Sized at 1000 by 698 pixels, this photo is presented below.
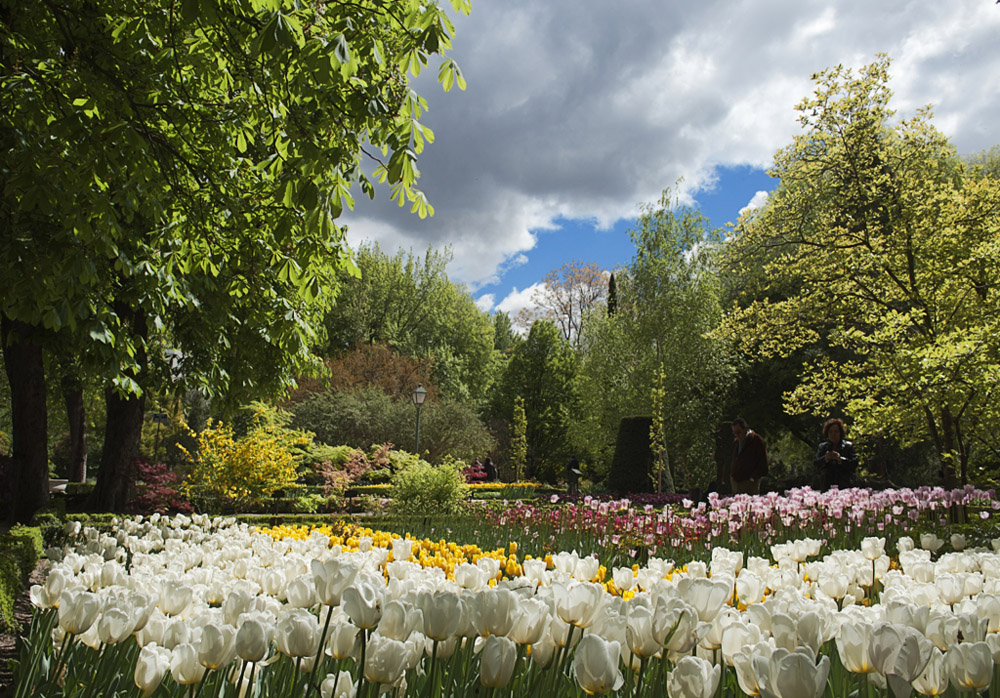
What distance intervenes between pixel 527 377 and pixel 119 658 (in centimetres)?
3126

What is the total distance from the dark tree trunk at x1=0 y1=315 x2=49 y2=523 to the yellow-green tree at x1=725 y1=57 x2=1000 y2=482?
12219 mm

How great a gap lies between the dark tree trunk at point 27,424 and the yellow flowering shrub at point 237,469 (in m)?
2.12

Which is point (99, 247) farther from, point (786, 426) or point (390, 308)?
point (390, 308)

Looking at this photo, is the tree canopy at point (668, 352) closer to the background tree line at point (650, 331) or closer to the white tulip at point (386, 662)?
the background tree line at point (650, 331)

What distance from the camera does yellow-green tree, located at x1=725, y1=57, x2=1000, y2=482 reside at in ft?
32.9

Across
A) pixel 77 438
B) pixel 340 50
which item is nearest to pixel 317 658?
pixel 340 50

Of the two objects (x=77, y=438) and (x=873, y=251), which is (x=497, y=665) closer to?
(x=873, y=251)

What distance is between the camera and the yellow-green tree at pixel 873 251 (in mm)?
10023

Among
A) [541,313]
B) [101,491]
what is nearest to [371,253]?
[541,313]

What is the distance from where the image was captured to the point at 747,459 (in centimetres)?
995

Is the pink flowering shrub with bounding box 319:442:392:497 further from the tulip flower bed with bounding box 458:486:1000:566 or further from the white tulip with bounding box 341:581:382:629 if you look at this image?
the white tulip with bounding box 341:581:382:629

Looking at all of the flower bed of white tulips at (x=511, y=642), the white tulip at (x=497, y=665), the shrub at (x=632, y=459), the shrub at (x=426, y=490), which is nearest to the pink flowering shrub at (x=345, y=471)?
the shrub at (x=426, y=490)

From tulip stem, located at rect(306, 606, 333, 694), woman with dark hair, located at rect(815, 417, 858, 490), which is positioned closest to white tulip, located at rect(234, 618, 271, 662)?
tulip stem, located at rect(306, 606, 333, 694)

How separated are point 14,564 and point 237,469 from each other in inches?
230
